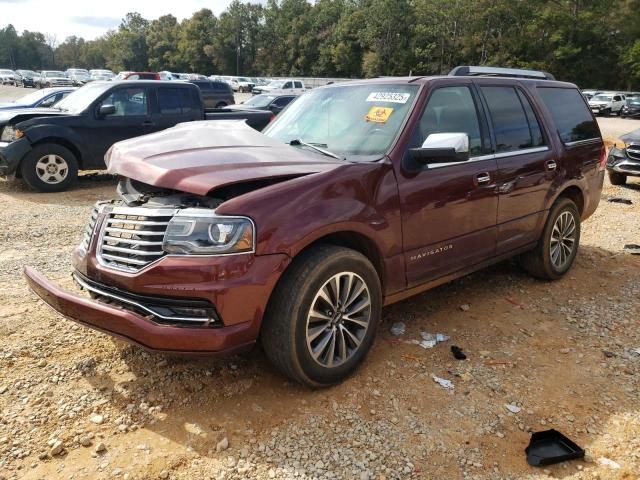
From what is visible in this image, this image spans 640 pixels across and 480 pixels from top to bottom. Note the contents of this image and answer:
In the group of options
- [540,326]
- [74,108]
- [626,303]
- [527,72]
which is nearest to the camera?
[540,326]

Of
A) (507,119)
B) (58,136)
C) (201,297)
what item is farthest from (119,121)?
(201,297)

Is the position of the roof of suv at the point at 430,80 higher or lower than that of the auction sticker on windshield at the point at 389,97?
higher

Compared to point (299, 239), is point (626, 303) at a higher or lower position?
lower

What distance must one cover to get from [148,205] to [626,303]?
4.29 m

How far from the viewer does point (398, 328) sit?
4.07 meters

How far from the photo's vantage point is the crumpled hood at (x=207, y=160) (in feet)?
9.39

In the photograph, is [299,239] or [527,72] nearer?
[299,239]

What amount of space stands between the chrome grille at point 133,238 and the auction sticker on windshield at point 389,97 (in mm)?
1840

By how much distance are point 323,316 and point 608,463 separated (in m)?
1.67

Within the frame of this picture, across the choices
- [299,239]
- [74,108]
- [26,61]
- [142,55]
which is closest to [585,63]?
[74,108]

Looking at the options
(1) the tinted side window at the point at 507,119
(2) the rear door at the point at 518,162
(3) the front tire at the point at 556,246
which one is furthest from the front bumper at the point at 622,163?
(1) the tinted side window at the point at 507,119

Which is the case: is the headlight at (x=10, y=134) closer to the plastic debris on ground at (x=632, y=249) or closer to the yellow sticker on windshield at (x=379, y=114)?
the yellow sticker on windshield at (x=379, y=114)

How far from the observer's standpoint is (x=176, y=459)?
2.59 meters

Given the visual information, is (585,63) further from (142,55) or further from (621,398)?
(142,55)
